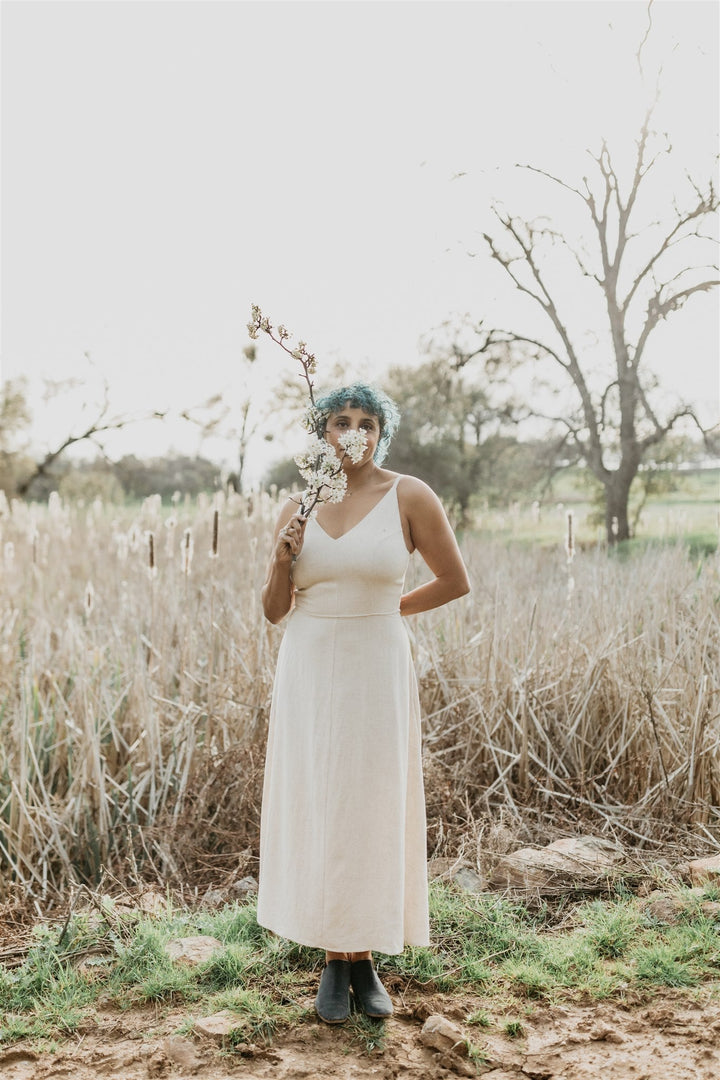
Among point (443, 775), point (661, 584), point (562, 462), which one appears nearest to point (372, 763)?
point (443, 775)

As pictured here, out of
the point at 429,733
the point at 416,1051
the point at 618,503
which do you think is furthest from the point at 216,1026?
the point at 618,503

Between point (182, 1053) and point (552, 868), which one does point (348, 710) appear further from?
point (552, 868)

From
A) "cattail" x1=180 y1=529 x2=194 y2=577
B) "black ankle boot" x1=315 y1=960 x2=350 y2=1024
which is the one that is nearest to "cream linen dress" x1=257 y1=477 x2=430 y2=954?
"black ankle boot" x1=315 y1=960 x2=350 y2=1024

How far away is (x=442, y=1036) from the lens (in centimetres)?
259

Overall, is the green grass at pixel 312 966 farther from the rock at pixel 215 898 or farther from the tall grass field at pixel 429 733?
the tall grass field at pixel 429 733

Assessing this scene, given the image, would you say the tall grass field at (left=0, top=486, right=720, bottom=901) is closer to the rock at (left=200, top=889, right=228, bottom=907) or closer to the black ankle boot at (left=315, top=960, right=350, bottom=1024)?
the rock at (left=200, top=889, right=228, bottom=907)

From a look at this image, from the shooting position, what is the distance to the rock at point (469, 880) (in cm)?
365

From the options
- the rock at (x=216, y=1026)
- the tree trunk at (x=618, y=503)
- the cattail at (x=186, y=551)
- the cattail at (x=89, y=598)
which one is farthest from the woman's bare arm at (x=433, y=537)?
the tree trunk at (x=618, y=503)

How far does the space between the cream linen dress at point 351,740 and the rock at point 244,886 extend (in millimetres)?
1133

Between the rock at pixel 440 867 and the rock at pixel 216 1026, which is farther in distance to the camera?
the rock at pixel 440 867

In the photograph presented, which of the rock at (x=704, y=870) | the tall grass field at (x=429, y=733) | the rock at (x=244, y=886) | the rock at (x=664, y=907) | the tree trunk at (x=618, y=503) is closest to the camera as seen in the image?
the rock at (x=664, y=907)

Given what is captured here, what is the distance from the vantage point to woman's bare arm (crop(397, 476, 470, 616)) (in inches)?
107

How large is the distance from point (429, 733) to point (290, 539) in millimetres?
2386

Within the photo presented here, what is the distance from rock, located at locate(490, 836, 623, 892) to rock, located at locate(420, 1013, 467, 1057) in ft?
3.55
